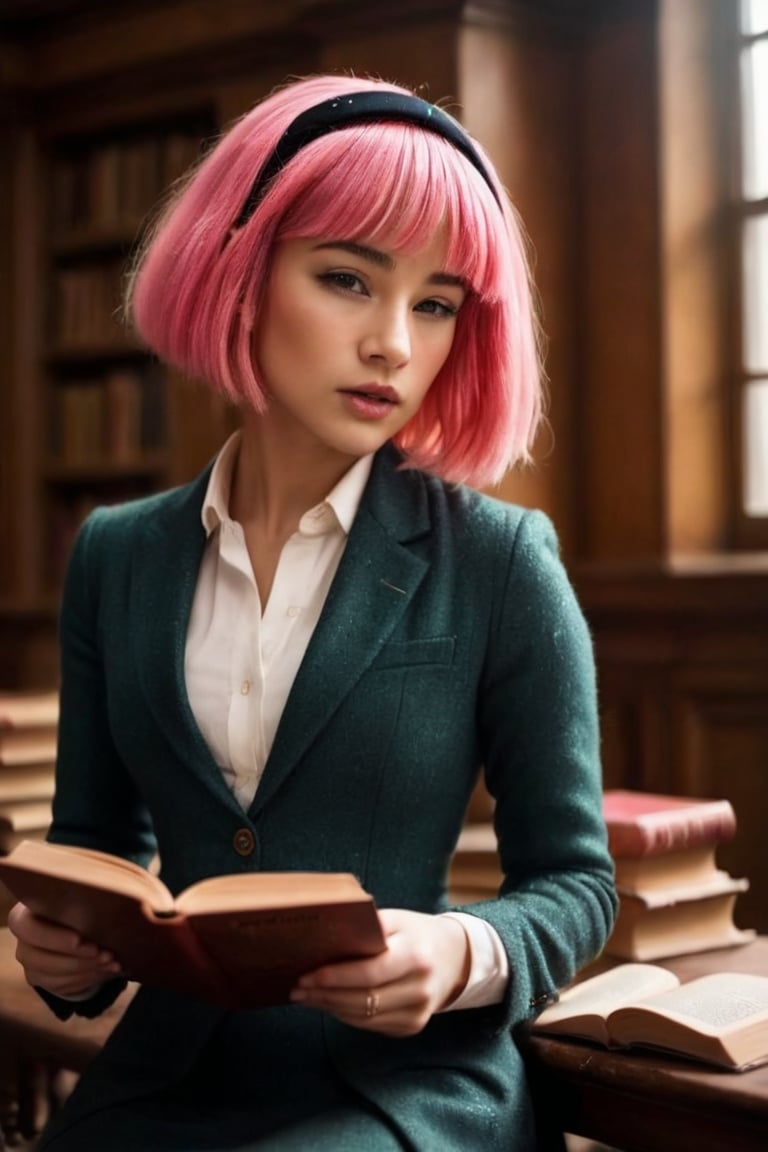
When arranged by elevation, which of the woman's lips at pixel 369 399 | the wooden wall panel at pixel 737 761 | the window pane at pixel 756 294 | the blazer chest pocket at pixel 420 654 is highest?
the window pane at pixel 756 294

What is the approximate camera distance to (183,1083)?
4.69ft

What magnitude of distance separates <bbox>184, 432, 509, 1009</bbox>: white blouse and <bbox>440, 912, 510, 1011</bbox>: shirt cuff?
277mm

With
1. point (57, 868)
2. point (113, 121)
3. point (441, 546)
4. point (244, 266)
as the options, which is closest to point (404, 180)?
point (244, 266)

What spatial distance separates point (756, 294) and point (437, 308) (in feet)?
8.22

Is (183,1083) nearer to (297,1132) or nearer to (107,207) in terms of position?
(297,1132)

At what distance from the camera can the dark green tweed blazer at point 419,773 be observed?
138 centimetres

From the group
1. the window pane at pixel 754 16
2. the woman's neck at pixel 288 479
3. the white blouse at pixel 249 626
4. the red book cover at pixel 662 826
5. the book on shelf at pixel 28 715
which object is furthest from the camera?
the window pane at pixel 754 16

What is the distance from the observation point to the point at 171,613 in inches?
61.2

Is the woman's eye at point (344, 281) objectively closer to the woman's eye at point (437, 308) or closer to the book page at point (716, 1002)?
the woman's eye at point (437, 308)

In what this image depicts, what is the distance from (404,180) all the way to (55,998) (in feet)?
2.98

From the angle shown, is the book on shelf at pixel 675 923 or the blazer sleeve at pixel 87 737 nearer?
the blazer sleeve at pixel 87 737

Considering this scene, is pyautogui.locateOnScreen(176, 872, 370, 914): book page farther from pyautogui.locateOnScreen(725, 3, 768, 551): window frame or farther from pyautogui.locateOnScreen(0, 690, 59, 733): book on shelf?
pyautogui.locateOnScreen(725, 3, 768, 551): window frame

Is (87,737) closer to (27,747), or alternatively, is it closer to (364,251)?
(364,251)

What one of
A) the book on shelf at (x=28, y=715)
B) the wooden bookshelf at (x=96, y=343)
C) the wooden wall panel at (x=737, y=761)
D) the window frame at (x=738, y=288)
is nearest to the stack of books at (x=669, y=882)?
the book on shelf at (x=28, y=715)
